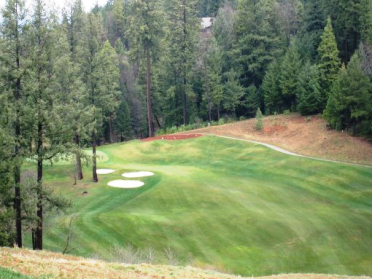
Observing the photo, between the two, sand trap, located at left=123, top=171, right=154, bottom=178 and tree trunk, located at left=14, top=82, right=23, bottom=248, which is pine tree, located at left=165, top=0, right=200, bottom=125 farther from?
tree trunk, located at left=14, top=82, right=23, bottom=248

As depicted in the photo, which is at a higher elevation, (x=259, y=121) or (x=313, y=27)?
(x=313, y=27)

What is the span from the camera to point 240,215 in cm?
2753

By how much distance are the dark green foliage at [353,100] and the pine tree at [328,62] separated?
19.0 feet

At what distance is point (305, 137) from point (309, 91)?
752 cm

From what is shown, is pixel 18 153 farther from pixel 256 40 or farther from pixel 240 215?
pixel 256 40

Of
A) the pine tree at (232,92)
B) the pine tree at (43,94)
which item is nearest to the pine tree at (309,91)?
the pine tree at (232,92)

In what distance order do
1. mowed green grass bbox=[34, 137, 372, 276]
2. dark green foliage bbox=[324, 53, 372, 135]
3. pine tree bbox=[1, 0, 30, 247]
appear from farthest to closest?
dark green foliage bbox=[324, 53, 372, 135], mowed green grass bbox=[34, 137, 372, 276], pine tree bbox=[1, 0, 30, 247]

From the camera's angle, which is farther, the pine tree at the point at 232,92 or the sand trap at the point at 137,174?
the pine tree at the point at 232,92

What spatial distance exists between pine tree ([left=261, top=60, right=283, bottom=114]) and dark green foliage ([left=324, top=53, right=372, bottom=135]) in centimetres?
1221

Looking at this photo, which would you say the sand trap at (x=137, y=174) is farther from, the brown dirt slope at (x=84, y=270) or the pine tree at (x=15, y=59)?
the brown dirt slope at (x=84, y=270)

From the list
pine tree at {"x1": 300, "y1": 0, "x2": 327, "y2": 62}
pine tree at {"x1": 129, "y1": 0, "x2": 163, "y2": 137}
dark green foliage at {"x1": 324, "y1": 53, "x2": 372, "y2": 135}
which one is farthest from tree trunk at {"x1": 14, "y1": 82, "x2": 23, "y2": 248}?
pine tree at {"x1": 300, "y1": 0, "x2": 327, "y2": 62}

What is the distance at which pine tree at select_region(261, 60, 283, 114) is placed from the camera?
2138 inches

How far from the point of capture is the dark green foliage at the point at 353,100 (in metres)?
39.8

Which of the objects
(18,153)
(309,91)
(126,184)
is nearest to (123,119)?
(309,91)
